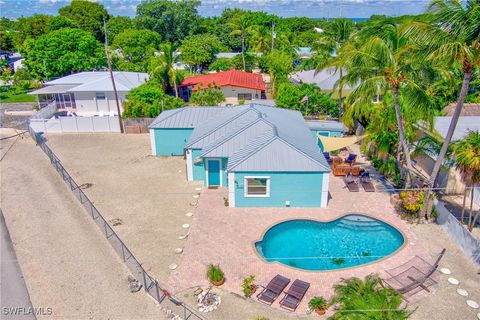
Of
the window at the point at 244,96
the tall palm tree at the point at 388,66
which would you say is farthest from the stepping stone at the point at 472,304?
the window at the point at 244,96

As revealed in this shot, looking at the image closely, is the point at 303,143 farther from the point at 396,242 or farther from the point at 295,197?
the point at 396,242

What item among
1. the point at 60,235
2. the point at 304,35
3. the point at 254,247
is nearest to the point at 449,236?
the point at 254,247

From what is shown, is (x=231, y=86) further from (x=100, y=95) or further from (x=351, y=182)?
(x=351, y=182)

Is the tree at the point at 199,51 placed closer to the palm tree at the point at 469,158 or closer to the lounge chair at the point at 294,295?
the palm tree at the point at 469,158

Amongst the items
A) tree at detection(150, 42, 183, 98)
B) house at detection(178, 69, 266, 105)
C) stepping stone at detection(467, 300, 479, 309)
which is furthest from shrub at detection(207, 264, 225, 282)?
tree at detection(150, 42, 183, 98)

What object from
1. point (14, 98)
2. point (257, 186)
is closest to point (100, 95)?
point (14, 98)
